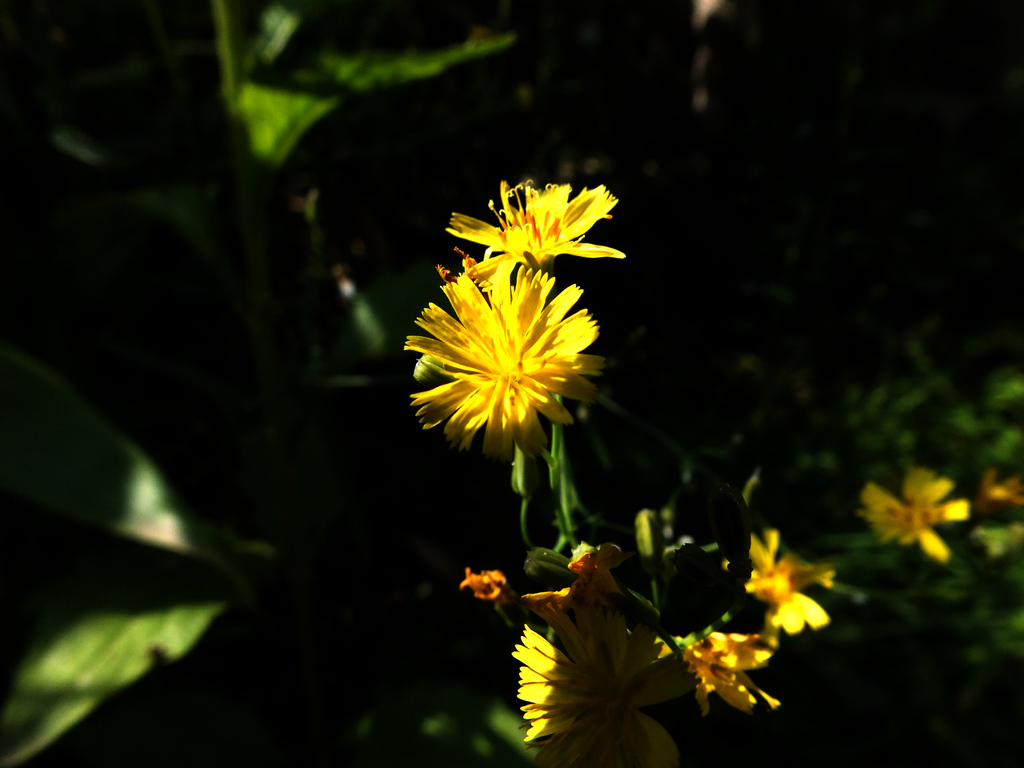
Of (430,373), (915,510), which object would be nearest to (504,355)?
(430,373)

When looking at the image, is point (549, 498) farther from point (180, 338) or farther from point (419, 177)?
point (180, 338)

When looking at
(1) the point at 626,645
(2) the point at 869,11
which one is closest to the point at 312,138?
(1) the point at 626,645

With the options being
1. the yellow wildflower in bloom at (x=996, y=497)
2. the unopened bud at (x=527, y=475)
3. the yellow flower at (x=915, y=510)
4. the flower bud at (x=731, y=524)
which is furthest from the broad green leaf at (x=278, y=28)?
the yellow wildflower in bloom at (x=996, y=497)

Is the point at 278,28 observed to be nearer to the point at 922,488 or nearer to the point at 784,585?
the point at 784,585

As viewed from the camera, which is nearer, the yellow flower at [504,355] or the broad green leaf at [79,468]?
the yellow flower at [504,355]

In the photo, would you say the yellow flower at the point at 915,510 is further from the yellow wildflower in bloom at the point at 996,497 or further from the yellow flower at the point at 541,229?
the yellow flower at the point at 541,229

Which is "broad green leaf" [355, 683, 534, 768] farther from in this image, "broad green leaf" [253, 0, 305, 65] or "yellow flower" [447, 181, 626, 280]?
"broad green leaf" [253, 0, 305, 65]

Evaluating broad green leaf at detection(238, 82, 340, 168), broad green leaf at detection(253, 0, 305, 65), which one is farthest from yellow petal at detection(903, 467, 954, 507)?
broad green leaf at detection(253, 0, 305, 65)
